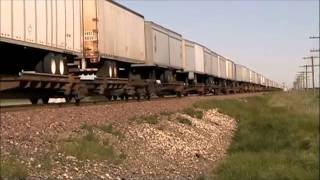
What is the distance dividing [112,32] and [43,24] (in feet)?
23.5

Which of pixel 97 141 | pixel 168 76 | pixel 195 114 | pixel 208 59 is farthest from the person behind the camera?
pixel 208 59

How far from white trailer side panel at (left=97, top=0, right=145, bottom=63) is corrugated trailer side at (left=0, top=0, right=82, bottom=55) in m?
1.68

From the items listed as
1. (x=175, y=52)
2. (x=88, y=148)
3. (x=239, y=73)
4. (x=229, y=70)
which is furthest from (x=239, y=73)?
(x=88, y=148)

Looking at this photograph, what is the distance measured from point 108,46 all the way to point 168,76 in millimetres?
11806

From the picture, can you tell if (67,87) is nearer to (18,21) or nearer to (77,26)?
(77,26)

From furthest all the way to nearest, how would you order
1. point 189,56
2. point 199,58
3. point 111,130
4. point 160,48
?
point 199,58 < point 189,56 < point 160,48 < point 111,130

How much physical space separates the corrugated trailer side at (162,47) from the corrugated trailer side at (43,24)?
1087 centimetres

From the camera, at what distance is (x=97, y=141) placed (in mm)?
10844

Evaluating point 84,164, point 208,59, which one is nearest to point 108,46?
point 84,164

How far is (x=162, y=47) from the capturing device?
33594 mm

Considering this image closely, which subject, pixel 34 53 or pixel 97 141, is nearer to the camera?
pixel 97 141

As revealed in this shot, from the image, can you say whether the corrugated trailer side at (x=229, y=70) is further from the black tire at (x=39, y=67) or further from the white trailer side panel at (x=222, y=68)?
the black tire at (x=39, y=67)

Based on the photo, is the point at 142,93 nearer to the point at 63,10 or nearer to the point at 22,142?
the point at 63,10

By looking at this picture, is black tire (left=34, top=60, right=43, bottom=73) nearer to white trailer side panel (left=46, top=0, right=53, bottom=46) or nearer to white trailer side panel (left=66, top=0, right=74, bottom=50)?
white trailer side panel (left=46, top=0, right=53, bottom=46)
